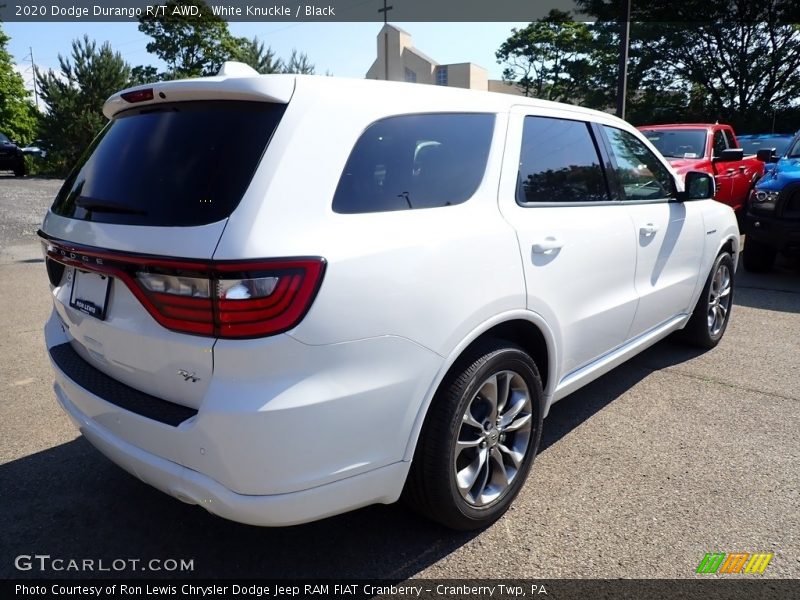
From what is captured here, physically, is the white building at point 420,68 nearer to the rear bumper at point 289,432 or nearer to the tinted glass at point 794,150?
the tinted glass at point 794,150

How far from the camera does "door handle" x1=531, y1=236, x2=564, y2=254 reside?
2.59m

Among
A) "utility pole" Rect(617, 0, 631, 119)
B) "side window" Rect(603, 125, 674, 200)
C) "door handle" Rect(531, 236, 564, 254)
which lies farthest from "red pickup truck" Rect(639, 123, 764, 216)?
"door handle" Rect(531, 236, 564, 254)

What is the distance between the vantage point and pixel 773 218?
6938 mm

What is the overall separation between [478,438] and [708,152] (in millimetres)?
8279

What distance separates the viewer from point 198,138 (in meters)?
2.03

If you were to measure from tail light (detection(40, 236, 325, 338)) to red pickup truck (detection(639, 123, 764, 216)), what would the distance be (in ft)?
26.2

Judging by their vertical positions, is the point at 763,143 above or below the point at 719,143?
above

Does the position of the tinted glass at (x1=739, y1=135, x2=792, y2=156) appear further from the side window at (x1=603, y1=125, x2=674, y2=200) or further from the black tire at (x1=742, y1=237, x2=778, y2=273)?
the side window at (x1=603, y1=125, x2=674, y2=200)

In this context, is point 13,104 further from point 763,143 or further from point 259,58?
point 763,143

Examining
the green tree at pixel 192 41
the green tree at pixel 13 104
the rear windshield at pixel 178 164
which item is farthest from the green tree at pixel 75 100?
the rear windshield at pixel 178 164

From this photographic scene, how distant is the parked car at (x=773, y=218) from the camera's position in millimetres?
6836

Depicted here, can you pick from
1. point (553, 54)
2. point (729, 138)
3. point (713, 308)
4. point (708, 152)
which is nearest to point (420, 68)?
point (553, 54)

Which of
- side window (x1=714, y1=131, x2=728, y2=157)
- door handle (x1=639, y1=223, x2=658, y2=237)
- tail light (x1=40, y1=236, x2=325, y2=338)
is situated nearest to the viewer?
tail light (x1=40, y1=236, x2=325, y2=338)

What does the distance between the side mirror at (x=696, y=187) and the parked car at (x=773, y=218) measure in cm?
352
